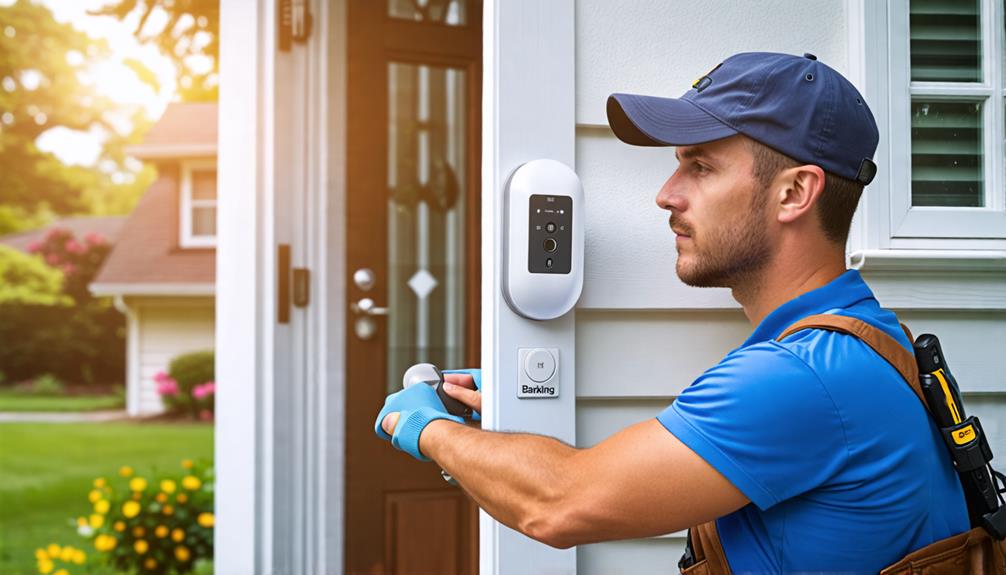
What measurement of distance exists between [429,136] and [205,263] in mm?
9202

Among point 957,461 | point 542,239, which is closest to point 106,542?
point 542,239

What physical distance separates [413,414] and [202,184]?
10636 mm

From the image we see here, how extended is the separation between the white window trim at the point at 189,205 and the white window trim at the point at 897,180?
10163 mm

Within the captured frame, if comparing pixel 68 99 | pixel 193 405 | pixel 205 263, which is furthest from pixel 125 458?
pixel 68 99

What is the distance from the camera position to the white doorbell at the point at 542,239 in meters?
1.35

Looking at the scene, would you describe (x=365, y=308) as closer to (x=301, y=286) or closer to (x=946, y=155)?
(x=301, y=286)

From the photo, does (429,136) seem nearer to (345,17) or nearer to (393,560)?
(345,17)

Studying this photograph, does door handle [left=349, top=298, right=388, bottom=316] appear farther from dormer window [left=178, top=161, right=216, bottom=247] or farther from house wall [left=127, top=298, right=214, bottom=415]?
house wall [left=127, top=298, right=214, bottom=415]

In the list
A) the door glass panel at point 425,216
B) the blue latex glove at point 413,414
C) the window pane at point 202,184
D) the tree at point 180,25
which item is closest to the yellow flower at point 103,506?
the door glass panel at point 425,216

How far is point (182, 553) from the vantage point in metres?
3.42

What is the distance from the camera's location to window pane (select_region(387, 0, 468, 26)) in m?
2.82

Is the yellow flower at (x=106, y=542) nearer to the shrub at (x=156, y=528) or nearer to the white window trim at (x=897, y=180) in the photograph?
the shrub at (x=156, y=528)

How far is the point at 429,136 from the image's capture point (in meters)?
2.94

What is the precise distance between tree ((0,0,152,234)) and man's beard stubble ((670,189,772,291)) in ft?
39.7
